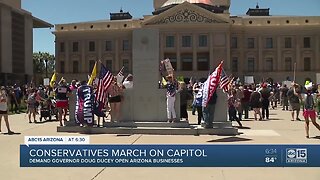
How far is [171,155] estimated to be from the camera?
6586mm

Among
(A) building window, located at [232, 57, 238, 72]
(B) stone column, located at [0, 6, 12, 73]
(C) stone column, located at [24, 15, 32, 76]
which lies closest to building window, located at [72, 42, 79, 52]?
(C) stone column, located at [24, 15, 32, 76]

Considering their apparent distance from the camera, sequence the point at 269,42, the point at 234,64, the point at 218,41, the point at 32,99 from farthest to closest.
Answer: the point at 234,64 < the point at 269,42 < the point at 218,41 < the point at 32,99

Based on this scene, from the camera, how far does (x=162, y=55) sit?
8275 centimetres

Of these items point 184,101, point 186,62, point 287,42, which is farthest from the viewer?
point 186,62

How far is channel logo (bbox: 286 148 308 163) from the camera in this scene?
6543 millimetres

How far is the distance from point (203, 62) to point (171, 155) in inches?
3006

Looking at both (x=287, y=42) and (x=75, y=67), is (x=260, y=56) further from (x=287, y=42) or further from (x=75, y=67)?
(x=75, y=67)

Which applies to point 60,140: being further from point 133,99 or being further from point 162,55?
point 162,55

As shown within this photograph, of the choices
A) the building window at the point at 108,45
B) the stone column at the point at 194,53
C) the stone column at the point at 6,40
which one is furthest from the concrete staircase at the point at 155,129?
the building window at the point at 108,45

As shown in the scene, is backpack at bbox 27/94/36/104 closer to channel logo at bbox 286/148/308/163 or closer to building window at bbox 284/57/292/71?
channel logo at bbox 286/148/308/163

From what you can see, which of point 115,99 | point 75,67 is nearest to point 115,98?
point 115,99
